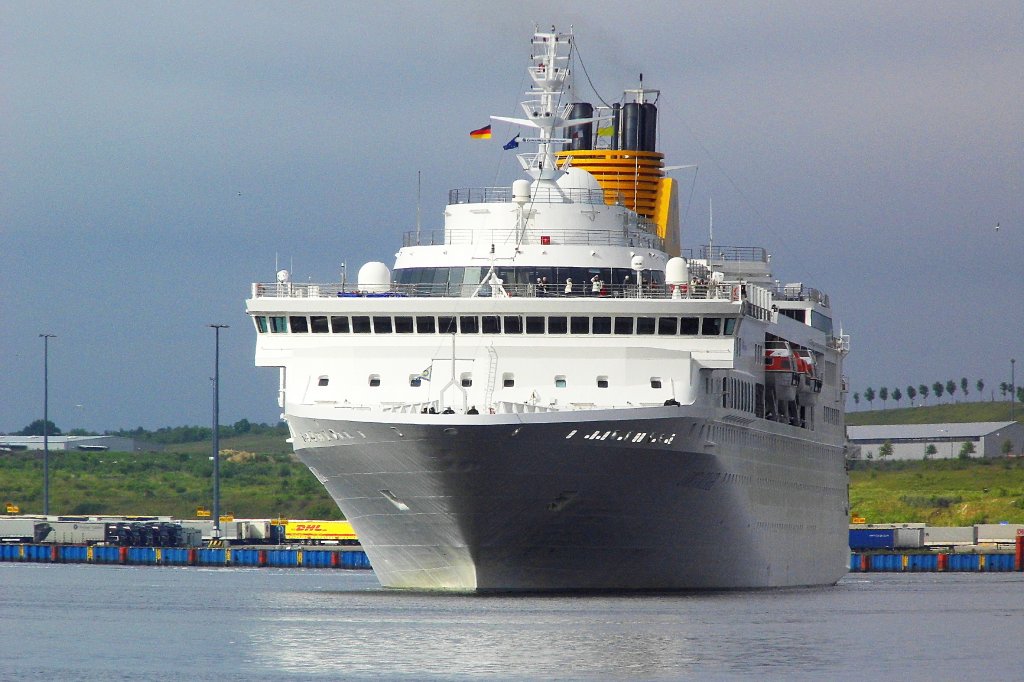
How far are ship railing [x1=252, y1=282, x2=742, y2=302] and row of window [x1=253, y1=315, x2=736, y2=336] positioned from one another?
1010mm

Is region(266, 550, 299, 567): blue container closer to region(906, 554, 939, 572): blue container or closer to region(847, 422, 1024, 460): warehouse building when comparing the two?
region(906, 554, 939, 572): blue container

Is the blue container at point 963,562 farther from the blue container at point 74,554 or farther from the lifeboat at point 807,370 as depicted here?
the blue container at point 74,554

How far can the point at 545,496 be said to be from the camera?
161ft

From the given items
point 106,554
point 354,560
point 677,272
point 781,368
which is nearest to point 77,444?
point 106,554

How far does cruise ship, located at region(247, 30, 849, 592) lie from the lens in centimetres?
4856

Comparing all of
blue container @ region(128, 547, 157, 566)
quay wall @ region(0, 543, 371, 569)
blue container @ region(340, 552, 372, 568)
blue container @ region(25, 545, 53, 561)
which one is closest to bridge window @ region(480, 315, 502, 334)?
blue container @ region(340, 552, 372, 568)

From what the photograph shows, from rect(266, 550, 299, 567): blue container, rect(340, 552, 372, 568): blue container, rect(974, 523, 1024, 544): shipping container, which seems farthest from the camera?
rect(974, 523, 1024, 544): shipping container

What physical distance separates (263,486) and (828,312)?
77810mm

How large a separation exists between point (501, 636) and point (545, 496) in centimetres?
607

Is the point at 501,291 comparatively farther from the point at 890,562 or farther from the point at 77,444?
the point at 77,444

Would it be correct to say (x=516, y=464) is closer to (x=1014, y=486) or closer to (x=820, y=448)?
(x=820, y=448)

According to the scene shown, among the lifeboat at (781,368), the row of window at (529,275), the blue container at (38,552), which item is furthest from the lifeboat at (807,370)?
the blue container at (38,552)

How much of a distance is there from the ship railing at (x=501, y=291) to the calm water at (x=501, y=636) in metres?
8.01

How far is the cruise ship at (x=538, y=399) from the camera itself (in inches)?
1912
